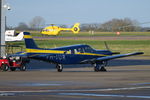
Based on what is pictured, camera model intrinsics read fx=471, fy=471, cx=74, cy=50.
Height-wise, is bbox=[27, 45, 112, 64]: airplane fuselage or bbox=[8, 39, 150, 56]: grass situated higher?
bbox=[27, 45, 112, 64]: airplane fuselage

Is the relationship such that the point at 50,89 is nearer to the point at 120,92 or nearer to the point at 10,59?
the point at 120,92

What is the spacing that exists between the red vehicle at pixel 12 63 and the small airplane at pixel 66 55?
193cm

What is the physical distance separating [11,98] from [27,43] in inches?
609

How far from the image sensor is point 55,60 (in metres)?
32.0

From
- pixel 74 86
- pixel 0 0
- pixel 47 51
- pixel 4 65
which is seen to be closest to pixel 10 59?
pixel 4 65

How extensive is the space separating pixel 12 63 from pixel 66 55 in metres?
4.00

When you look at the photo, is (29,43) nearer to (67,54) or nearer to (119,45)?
(67,54)

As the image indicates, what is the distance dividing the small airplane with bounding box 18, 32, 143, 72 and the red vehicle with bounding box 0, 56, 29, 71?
76.0 inches

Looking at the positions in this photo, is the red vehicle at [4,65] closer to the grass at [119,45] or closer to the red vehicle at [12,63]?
the red vehicle at [12,63]

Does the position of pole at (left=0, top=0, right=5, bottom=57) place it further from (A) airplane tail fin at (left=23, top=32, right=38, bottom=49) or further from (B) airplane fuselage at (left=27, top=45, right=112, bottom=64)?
(B) airplane fuselage at (left=27, top=45, right=112, bottom=64)

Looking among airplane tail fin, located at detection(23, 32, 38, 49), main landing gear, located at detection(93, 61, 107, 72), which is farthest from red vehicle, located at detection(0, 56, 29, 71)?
main landing gear, located at detection(93, 61, 107, 72)

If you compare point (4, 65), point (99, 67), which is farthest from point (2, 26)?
point (99, 67)

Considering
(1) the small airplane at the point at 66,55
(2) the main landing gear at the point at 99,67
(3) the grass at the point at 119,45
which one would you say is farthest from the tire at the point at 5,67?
(3) the grass at the point at 119,45

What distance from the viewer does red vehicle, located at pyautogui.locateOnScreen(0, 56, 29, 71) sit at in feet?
109
